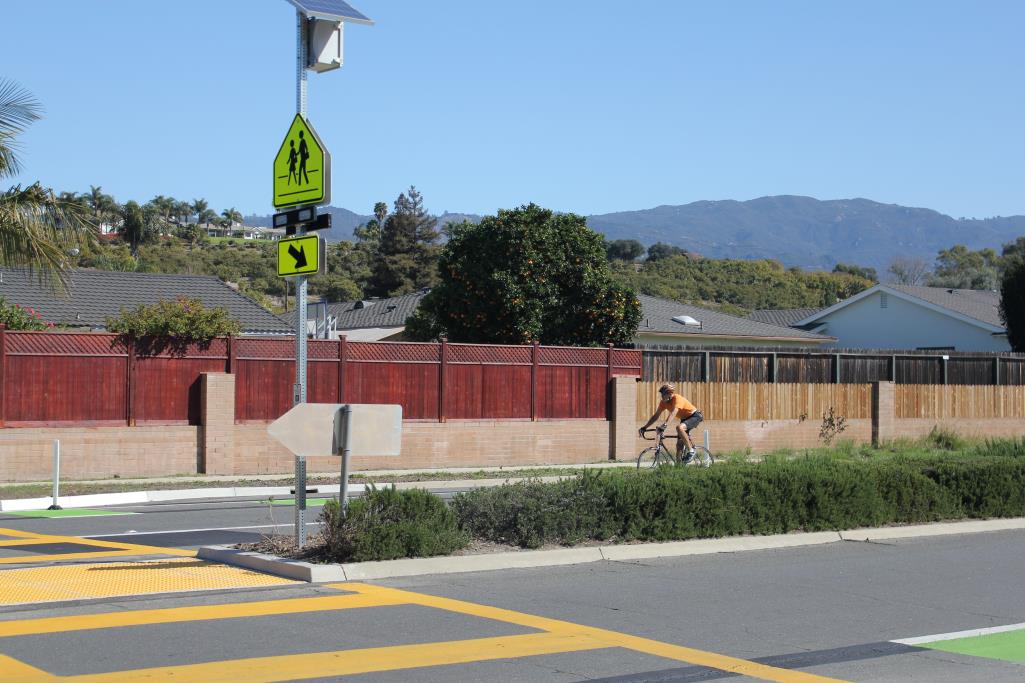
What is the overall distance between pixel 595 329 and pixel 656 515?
19.8 m

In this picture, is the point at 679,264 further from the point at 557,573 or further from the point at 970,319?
the point at 557,573

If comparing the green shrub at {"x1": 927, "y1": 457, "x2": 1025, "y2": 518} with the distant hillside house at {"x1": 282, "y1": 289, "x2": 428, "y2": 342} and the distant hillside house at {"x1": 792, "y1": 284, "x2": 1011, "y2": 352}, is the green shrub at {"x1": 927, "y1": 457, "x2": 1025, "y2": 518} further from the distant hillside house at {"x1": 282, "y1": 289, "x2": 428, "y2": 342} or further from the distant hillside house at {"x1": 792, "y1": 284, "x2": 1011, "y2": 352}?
the distant hillside house at {"x1": 792, "y1": 284, "x2": 1011, "y2": 352}

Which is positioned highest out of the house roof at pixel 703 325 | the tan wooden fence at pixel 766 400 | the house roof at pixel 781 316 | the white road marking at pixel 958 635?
the house roof at pixel 781 316

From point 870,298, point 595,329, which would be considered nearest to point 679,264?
point 870,298

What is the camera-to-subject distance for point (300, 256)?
11.3 metres

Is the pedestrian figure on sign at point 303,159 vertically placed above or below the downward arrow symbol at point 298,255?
above

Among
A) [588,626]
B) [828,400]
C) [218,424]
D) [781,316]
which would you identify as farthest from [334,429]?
[781,316]

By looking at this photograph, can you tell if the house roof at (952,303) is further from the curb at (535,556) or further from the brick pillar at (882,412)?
the curb at (535,556)

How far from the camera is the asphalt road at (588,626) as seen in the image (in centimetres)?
746

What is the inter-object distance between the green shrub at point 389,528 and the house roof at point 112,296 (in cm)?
2489

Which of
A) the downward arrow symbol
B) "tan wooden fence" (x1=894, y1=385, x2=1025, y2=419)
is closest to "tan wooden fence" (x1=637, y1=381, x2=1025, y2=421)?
"tan wooden fence" (x1=894, y1=385, x2=1025, y2=419)

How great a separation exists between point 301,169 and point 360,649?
5213mm

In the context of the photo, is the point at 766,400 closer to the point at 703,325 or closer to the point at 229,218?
the point at 703,325

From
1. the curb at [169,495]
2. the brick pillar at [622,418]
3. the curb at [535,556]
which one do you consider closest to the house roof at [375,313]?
the brick pillar at [622,418]
